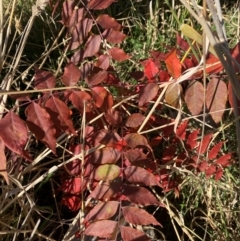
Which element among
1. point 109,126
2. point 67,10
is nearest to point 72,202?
point 109,126

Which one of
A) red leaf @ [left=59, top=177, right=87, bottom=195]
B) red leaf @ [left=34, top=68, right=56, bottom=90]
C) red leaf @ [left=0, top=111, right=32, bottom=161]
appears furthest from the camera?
red leaf @ [left=59, top=177, right=87, bottom=195]

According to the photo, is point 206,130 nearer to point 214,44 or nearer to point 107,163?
point 107,163

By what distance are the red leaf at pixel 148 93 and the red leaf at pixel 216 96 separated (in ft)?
0.35

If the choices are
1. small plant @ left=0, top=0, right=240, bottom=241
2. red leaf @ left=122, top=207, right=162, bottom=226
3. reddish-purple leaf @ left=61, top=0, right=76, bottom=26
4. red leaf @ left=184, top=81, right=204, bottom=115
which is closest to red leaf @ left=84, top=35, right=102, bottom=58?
small plant @ left=0, top=0, right=240, bottom=241

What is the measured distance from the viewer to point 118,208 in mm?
1030

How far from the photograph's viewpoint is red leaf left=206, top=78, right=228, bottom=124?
99cm

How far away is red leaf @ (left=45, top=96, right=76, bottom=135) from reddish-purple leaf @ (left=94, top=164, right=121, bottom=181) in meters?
0.13

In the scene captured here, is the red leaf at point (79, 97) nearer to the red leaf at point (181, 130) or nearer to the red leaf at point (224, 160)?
the red leaf at point (181, 130)

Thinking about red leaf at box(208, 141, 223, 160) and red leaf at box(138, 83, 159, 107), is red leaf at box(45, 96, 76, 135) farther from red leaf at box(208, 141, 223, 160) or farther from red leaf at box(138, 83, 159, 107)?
red leaf at box(208, 141, 223, 160)

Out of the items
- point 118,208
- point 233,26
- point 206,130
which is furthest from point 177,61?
point 233,26

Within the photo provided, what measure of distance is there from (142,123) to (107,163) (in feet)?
0.38

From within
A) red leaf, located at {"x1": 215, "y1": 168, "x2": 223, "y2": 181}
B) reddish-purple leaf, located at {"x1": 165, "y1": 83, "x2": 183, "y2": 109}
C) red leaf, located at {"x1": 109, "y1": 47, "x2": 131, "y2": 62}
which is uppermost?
red leaf, located at {"x1": 109, "y1": 47, "x2": 131, "y2": 62}

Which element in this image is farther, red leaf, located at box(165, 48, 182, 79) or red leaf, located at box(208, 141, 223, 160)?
red leaf, located at box(208, 141, 223, 160)

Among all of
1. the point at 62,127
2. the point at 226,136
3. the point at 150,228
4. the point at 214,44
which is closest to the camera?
the point at 214,44
